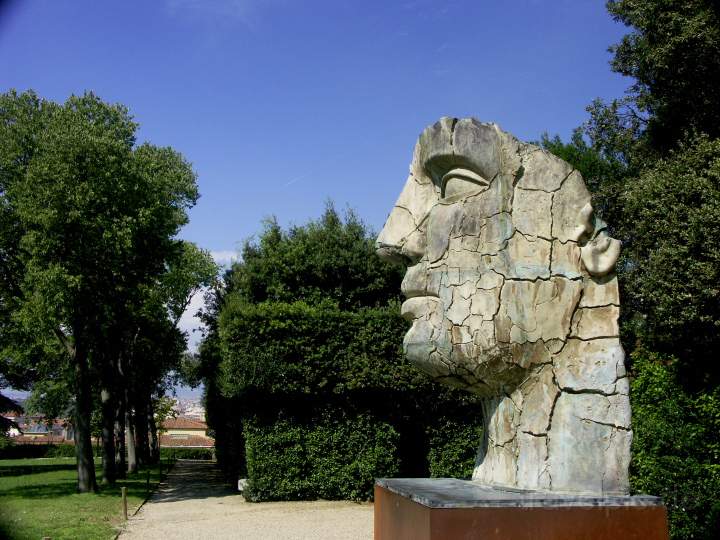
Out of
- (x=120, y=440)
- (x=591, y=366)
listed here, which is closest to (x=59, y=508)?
(x=120, y=440)

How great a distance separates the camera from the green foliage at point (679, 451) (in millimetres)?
10578

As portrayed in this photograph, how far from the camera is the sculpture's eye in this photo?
190 inches

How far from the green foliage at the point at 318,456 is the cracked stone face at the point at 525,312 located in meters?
12.9

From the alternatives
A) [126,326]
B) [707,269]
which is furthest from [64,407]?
[707,269]

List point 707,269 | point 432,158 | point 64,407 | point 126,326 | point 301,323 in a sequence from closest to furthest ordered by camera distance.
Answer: point 432,158
point 707,269
point 301,323
point 126,326
point 64,407

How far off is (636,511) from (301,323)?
13822 millimetres

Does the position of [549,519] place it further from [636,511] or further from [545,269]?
[545,269]

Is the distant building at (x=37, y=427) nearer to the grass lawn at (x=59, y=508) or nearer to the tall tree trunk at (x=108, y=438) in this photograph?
the tall tree trunk at (x=108, y=438)

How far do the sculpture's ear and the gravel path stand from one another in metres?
8.17

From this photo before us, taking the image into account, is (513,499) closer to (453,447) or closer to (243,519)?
(243,519)

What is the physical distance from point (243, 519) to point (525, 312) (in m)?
11.8

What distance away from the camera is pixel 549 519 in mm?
3922

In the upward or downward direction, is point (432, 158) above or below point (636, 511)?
above

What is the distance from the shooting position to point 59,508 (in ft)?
53.4
